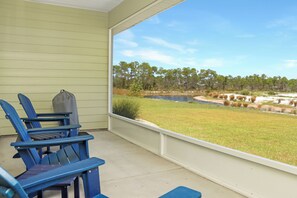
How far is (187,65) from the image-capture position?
11.5ft

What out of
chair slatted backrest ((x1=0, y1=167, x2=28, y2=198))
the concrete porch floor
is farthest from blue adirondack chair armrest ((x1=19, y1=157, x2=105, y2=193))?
the concrete porch floor

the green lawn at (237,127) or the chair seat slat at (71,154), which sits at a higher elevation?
the green lawn at (237,127)

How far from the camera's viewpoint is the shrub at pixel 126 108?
4.85 m

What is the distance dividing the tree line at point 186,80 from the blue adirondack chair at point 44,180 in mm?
1919

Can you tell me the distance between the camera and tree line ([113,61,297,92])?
2.51 metres

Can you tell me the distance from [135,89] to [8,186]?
13.4 feet

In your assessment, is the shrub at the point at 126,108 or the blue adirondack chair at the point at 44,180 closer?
the blue adirondack chair at the point at 44,180

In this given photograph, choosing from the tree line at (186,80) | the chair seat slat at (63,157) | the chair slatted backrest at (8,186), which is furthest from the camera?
the tree line at (186,80)

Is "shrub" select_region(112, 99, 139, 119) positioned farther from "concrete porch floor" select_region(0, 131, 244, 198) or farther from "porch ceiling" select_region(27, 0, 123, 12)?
"porch ceiling" select_region(27, 0, 123, 12)

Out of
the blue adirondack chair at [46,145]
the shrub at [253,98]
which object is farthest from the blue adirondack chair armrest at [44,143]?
the shrub at [253,98]

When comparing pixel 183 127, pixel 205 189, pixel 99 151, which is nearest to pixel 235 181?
pixel 205 189

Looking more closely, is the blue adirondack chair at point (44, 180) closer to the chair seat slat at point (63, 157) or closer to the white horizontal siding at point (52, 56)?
the chair seat slat at point (63, 157)

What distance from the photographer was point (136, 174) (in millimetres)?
2994

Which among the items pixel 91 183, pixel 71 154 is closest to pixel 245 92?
pixel 71 154
